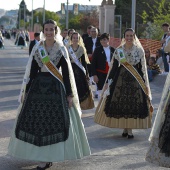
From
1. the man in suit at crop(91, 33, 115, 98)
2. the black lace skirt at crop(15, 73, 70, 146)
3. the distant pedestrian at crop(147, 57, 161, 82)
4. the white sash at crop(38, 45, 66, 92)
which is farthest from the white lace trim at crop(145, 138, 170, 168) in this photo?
the distant pedestrian at crop(147, 57, 161, 82)

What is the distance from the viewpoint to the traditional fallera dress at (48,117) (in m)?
6.83

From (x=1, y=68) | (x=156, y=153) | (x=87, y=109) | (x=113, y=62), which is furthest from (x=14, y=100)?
(x=1, y=68)

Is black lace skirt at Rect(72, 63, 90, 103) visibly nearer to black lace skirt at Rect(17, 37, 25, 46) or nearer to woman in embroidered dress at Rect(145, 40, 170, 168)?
woman in embroidered dress at Rect(145, 40, 170, 168)

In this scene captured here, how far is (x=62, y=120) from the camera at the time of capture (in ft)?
22.7

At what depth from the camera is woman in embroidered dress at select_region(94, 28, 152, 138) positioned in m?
9.02

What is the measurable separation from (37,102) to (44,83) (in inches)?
9.4

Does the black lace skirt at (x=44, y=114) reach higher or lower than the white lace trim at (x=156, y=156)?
higher

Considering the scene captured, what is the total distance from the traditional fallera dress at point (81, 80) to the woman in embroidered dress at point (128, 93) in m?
2.39

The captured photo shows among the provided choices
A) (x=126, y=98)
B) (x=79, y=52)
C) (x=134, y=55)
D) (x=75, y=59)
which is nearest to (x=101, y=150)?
(x=126, y=98)

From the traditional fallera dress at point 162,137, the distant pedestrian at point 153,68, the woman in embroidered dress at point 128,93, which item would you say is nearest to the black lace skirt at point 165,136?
the traditional fallera dress at point 162,137

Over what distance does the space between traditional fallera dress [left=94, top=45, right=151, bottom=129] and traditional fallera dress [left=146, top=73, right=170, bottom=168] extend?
95.4 inches

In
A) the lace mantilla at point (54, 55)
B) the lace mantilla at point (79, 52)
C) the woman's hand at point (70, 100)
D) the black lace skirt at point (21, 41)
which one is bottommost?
the black lace skirt at point (21, 41)

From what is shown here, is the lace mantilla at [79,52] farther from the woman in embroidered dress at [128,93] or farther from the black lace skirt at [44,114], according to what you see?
the black lace skirt at [44,114]

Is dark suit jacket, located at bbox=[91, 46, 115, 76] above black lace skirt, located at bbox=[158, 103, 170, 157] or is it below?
above
